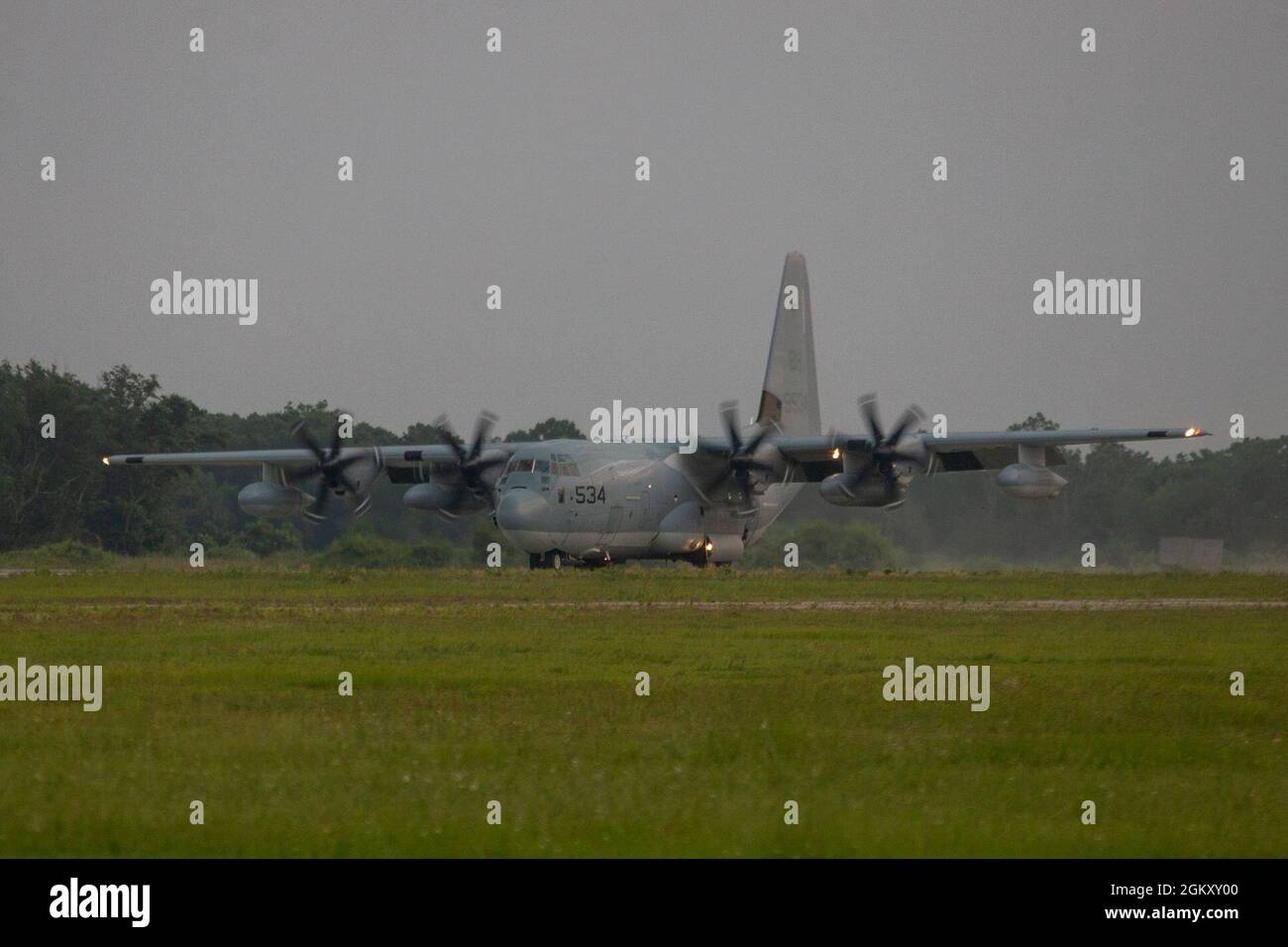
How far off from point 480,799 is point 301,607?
66.2ft

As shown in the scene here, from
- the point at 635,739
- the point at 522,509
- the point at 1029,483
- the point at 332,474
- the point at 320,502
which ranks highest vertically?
the point at 332,474

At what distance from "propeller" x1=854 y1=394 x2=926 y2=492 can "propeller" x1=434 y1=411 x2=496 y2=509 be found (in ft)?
37.1

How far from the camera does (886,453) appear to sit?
157 ft

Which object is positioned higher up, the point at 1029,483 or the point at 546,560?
the point at 1029,483

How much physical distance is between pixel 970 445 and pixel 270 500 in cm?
2065

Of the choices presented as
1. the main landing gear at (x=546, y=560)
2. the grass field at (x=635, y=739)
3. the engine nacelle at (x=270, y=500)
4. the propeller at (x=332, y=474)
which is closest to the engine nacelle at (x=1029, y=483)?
the main landing gear at (x=546, y=560)

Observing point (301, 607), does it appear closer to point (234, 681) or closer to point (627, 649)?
point (627, 649)

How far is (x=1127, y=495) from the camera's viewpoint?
58.6m

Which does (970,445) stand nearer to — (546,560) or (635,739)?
(546,560)

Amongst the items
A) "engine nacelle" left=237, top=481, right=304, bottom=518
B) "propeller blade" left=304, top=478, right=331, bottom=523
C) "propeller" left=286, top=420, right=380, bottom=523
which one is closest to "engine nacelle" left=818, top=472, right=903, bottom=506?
"propeller" left=286, top=420, right=380, bottom=523

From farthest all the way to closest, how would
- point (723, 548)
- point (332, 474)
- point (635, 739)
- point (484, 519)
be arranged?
1. point (484, 519)
2. point (723, 548)
3. point (332, 474)
4. point (635, 739)

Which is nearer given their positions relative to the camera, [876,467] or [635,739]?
[635,739]

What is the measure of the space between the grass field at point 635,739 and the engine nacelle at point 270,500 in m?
22.0

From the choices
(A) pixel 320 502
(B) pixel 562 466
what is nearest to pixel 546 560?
(B) pixel 562 466
